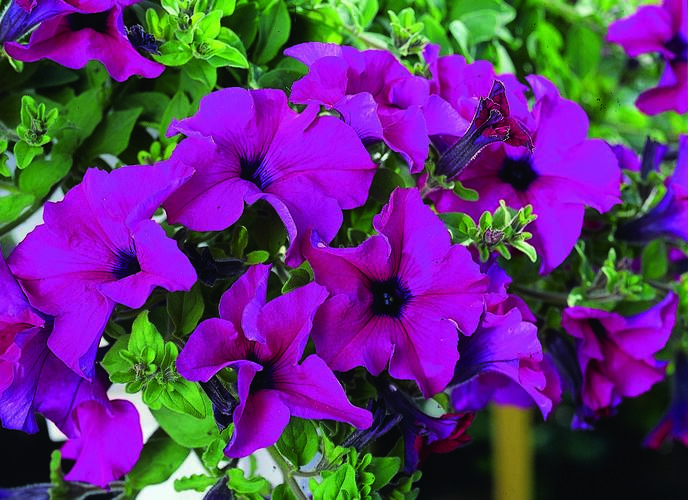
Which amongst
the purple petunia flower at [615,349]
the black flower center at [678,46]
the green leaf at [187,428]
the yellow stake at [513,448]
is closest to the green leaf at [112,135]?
the green leaf at [187,428]

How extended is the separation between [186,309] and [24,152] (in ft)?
0.41

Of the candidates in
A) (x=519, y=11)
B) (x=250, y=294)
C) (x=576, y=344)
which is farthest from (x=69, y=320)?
(x=519, y=11)

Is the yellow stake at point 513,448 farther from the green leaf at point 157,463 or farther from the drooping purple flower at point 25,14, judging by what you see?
the drooping purple flower at point 25,14

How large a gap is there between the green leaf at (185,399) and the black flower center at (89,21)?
0.18 metres

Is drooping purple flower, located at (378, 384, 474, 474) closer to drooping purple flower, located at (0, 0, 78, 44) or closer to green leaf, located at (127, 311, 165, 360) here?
green leaf, located at (127, 311, 165, 360)

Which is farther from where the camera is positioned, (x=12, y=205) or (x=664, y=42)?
(x=664, y=42)

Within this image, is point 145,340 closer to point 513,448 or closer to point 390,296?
point 390,296

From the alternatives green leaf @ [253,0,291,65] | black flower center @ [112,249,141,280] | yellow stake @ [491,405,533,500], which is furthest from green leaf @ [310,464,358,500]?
yellow stake @ [491,405,533,500]

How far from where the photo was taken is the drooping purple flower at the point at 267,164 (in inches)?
14.1

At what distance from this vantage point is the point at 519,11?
656 mm

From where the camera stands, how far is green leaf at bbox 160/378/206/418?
1.24 ft

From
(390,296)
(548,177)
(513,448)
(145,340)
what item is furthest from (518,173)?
(513,448)

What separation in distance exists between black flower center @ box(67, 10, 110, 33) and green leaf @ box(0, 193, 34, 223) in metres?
0.10

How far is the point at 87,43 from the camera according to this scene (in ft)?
1.31
